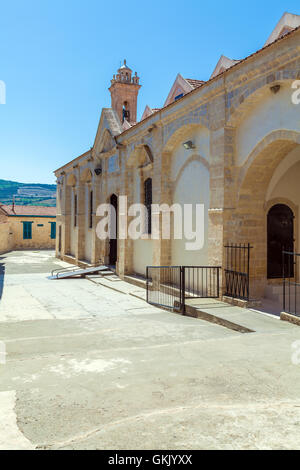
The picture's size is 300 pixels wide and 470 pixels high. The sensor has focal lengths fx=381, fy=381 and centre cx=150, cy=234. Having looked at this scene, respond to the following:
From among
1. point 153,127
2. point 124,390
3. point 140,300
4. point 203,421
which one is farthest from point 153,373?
point 153,127

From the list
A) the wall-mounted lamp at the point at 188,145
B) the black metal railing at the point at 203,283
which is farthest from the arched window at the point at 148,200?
the wall-mounted lamp at the point at 188,145

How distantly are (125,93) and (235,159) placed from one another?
46.5 feet

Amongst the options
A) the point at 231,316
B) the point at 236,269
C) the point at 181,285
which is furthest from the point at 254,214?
the point at 231,316

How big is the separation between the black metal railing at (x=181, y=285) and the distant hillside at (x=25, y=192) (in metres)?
56.3

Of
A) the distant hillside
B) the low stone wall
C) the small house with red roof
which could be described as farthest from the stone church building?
the distant hillside

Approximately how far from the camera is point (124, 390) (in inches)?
168

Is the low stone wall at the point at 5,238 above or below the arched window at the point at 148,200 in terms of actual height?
below

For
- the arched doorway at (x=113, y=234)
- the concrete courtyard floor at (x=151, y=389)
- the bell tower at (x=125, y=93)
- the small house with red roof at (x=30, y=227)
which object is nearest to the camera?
the concrete courtyard floor at (x=151, y=389)

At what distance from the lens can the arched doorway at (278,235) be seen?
1044cm

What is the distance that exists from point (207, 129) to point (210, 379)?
823cm

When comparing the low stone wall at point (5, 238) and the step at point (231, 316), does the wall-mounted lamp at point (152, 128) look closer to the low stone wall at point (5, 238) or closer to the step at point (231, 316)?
the step at point (231, 316)

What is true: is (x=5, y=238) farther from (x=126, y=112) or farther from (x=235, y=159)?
(x=235, y=159)

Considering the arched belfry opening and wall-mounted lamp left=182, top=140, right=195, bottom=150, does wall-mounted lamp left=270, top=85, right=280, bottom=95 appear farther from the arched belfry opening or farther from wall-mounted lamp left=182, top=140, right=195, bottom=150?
the arched belfry opening

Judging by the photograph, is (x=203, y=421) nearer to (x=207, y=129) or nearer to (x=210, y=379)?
(x=210, y=379)
